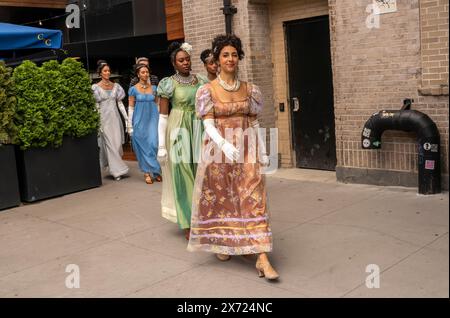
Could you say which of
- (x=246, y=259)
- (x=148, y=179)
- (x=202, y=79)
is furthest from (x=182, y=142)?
(x=148, y=179)

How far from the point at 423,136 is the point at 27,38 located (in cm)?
589

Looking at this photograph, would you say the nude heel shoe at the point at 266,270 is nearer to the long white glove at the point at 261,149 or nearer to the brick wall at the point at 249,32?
the long white glove at the point at 261,149

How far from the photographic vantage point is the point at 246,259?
5.10 metres

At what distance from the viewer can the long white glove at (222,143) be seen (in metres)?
4.54

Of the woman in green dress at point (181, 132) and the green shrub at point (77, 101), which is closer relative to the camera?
the woman in green dress at point (181, 132)

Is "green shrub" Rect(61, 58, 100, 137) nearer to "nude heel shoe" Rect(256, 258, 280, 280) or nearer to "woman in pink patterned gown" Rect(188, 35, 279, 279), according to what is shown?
"woman in pink patterned gown" Rect(188, 35, 279, 279)

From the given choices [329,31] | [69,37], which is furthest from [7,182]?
[69,37]

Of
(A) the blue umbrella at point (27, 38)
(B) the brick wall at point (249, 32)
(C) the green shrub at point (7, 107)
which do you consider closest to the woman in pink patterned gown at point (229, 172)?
(C) the green shrub at point (7, 107)

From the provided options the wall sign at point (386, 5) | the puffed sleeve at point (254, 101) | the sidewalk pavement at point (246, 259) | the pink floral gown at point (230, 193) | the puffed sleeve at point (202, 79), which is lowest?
the sidewalk pavement at point (246, 259)

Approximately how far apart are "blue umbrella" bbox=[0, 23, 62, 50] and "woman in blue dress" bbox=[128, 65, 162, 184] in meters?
1.39

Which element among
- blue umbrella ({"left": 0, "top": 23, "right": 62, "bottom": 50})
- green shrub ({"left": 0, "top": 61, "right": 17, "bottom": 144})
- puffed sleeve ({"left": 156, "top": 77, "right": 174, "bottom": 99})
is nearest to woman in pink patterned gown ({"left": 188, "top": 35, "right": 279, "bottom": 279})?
puffed sleeve ({"left": 156, "top": 77, "right": 174, "bottom": 99})

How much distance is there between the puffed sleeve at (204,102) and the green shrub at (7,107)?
388 centimetres

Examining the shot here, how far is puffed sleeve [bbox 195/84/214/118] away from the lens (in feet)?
15.4

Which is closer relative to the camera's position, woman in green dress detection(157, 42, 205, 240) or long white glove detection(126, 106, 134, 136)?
woman in green dress detection(157, 42, 205, 240)
